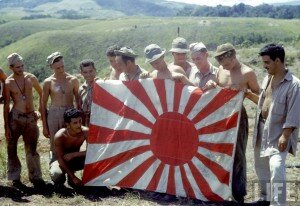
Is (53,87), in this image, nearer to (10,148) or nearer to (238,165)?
(10,148)

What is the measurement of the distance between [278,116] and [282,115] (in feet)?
0.15

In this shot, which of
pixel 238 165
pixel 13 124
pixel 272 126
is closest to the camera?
pixel 272 126

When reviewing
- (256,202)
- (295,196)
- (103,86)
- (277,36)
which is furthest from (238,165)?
(277,36)

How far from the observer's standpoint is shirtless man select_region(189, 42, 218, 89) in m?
5.47

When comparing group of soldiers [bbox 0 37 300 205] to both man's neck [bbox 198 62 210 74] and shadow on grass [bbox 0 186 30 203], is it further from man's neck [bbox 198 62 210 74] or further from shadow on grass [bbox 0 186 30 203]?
shadow on grass [bbox 0 186 30 203]

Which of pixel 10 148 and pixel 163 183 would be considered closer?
pixel 163 183

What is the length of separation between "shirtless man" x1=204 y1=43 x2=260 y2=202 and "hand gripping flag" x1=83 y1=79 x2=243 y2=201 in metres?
0.15

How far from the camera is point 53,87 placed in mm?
5918

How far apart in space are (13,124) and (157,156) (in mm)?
2159

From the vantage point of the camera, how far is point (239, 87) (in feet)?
16.5

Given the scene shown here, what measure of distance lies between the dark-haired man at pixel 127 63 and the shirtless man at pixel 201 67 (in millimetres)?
747

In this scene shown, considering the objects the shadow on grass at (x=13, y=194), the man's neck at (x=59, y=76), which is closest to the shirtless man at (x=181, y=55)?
the man's neck at (x=59, y=76)

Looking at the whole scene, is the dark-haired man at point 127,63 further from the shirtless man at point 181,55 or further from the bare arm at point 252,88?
the bare arm at point 252,88

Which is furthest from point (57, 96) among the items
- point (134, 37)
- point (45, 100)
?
point (134, 37)
